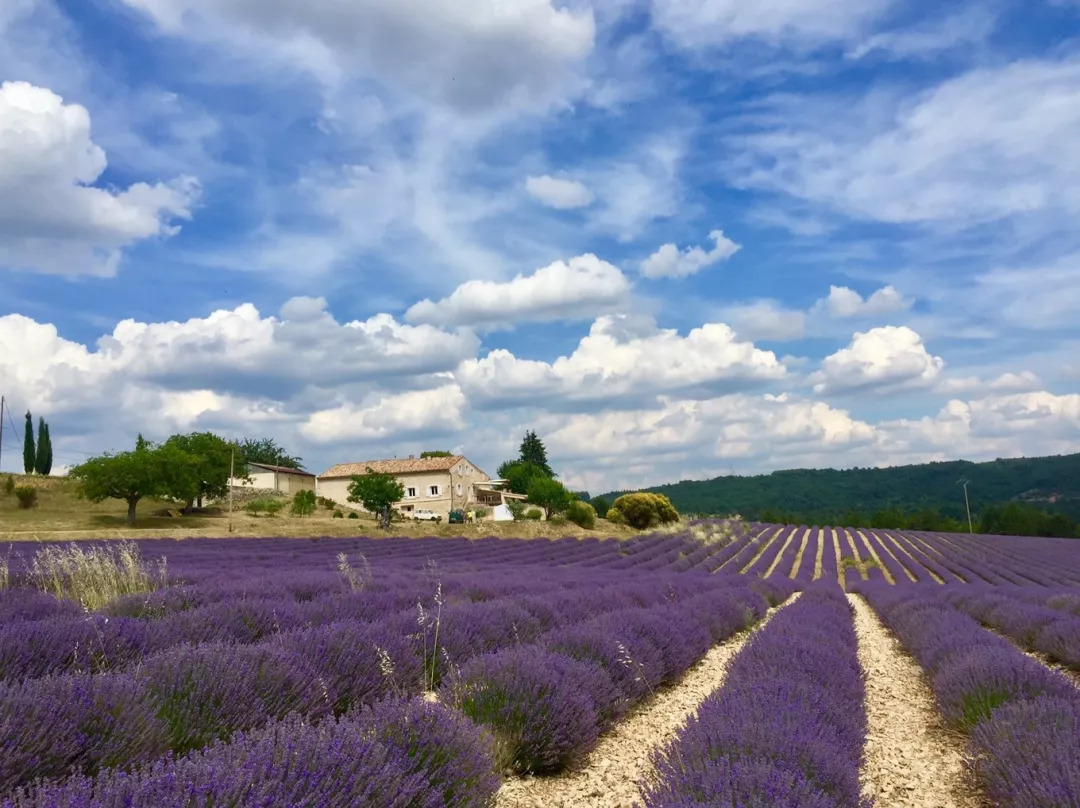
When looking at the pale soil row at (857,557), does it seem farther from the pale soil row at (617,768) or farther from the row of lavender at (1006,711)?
the pale soil row at (617,768)

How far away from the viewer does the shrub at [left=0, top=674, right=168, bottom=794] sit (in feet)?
8.02

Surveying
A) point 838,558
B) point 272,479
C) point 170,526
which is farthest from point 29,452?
point 838,558

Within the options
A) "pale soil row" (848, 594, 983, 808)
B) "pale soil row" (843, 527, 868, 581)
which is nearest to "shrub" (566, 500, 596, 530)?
"pale soil row" (843, 527, 868, 581)

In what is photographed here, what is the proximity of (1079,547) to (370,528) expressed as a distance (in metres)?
31.8

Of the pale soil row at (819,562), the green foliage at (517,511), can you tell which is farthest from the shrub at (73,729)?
the green foliage at (517,511)

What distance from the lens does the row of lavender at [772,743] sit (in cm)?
246

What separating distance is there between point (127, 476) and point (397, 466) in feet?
79.0

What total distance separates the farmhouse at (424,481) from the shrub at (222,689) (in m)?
47.6

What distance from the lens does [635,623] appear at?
6.63 m

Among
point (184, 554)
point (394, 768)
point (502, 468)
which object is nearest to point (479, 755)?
point (394, 768)

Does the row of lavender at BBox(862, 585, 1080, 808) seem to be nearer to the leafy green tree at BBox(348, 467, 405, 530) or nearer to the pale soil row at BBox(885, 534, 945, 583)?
the pale soil row at BBox(885, 534, 945, 583)

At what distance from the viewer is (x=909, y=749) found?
4.65 metres

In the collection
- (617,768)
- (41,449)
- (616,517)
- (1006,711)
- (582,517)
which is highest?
(41,449)

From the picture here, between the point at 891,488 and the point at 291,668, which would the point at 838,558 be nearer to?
the point at 291,668
